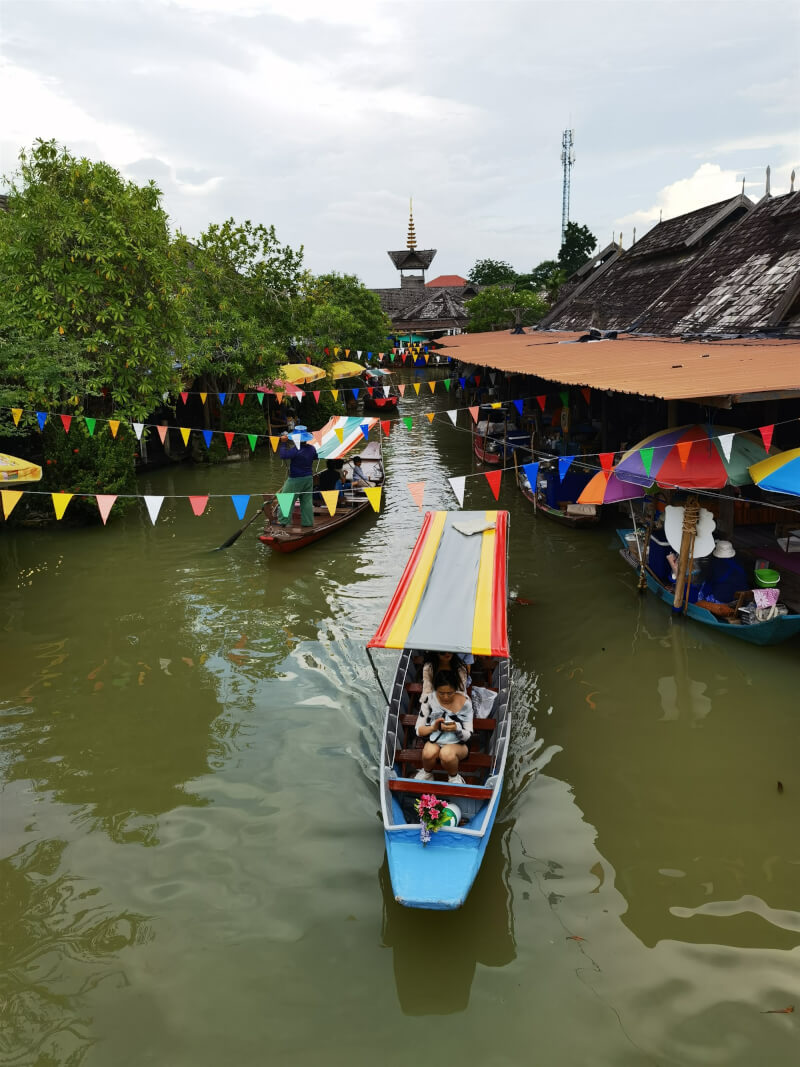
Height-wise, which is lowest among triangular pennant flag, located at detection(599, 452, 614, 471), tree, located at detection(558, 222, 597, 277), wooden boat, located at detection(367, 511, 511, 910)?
wooden boat, located at detection(367, 511, 511, 910)

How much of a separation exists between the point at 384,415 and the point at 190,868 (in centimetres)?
2788

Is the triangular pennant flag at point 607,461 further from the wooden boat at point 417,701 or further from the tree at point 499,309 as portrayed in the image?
the tree at point 499,309

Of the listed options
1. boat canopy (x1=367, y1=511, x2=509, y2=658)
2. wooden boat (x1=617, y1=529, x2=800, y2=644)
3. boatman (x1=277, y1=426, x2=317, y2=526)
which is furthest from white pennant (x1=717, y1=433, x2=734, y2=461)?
boatman (x1=277, y1=426, x2=317, y2=526)

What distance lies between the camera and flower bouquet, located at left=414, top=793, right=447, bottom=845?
524 centimetres

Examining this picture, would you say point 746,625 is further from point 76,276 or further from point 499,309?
point 499,309

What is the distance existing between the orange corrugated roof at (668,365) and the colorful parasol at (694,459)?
2.59 feet

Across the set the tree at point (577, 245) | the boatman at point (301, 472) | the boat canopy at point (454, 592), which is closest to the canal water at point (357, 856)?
the boat canopy at point (454, 592)

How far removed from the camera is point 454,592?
25.8 feet

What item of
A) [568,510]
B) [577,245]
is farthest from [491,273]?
[568,510]

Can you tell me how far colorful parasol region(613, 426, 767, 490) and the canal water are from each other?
2.25 m

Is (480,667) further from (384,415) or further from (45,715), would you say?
(384,415)

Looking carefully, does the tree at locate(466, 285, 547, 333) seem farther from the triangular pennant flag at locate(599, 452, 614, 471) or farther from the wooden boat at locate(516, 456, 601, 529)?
the triangular pennant flag at locate(599, 452, 614, 471)

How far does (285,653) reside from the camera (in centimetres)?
989

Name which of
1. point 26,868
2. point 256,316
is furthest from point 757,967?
point 256,316
